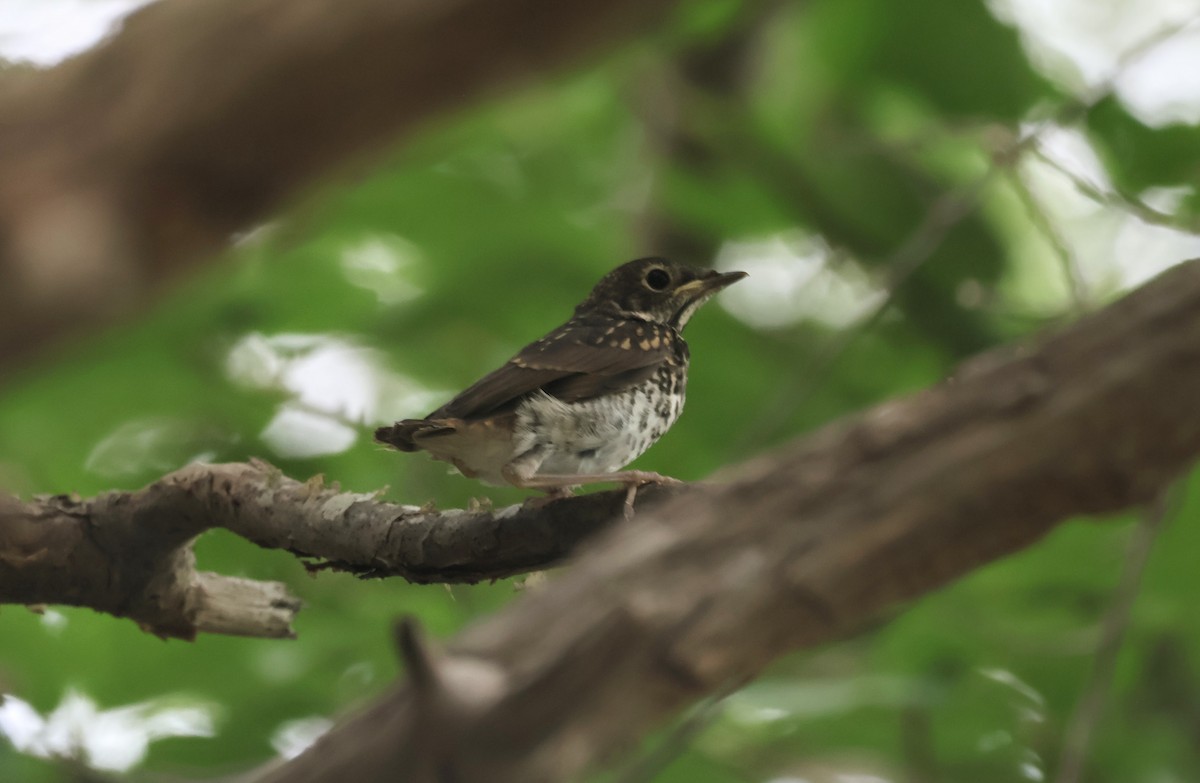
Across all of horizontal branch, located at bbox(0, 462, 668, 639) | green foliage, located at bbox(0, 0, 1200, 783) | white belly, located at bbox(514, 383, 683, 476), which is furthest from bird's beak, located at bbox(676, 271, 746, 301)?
horizontal branch, located at bbox(0, 462, 668, 639)

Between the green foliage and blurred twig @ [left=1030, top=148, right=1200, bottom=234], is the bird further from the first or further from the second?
blurred twig @ [left=1030, top=148, right=1200, bottom=234]

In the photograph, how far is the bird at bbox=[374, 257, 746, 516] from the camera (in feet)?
12.0

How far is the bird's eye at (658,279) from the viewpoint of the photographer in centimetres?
475

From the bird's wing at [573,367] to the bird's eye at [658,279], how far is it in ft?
1.51

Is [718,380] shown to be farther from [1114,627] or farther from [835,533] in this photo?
[835,533]

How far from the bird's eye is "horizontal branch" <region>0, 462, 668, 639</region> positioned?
1.76 m

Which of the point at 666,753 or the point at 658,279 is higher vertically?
the point at 658,279

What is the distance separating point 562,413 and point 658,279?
1102mm

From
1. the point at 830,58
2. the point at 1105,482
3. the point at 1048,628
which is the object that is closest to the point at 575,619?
the point at 1105,482

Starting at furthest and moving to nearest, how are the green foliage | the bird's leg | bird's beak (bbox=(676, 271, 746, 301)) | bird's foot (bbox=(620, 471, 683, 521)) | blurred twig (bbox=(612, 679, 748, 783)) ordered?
1. bird's beak (bbox=(676, 271, 746, 301))
2. the green foliage
3. the bird's leg
4. blurred twig (bbox=(612, 679, 748, 783))
5. bird's foot (bbox=(620, 471, 683, 521))

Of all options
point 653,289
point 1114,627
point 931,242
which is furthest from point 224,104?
point 653,289

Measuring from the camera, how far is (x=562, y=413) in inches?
151

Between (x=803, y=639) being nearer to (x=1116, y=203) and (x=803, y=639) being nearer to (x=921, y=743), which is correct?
(x=921, y=743)

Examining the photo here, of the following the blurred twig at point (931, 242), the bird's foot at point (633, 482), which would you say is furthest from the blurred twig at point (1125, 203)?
A: the bird's foot at point (633, 482)
